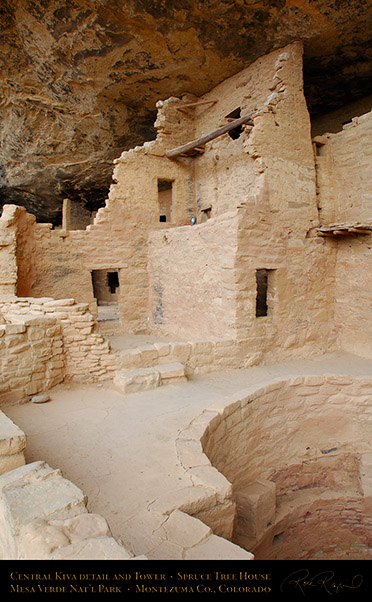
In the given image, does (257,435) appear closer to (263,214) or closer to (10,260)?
(263,214)

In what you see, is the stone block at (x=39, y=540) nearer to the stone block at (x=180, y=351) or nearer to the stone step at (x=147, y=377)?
the stone step at (x=147, y=377)

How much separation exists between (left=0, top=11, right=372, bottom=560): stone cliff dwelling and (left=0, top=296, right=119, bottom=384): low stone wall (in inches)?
0.8

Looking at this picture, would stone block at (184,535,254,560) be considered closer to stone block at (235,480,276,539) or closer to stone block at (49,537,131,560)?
stone block at (49,537,131,560)

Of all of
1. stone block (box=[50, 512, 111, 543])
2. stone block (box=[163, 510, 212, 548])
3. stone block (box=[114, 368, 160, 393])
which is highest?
stone block (box=[50, 512, 111, 543])

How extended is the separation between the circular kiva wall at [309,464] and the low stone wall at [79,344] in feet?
6.91

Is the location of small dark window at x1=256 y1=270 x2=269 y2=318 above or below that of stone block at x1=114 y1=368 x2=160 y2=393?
above

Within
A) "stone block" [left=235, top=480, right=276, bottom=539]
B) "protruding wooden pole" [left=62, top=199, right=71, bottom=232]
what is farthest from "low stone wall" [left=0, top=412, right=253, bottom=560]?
"protruding wooden pole" [left=62, top=199, right=71, bottom=232]

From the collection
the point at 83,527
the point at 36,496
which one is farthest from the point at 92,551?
the point at 36,496

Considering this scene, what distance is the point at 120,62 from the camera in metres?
9.30

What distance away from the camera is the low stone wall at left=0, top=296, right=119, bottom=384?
5.24m

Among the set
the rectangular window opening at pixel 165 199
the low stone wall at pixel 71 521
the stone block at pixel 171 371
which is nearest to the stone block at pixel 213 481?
the low stone wall at pixel 71 521

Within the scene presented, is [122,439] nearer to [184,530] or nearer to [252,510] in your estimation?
[184,530]

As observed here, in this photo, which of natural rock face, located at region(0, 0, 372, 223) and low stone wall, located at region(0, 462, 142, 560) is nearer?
low stone wall, located at region(0, 462, 142, 560)

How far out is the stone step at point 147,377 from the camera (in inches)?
201
